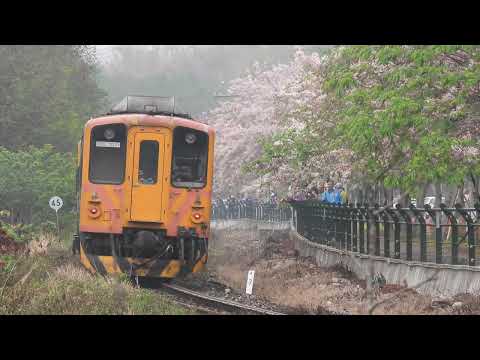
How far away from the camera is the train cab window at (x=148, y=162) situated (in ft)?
55.3

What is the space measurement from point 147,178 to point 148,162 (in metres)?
0.31

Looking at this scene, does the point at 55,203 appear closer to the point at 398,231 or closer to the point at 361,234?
the point at 361,234

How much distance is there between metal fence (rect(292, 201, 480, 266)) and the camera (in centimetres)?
1497

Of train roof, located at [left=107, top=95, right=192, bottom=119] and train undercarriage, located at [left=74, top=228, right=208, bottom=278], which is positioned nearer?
train undercarriage, located at [left=74, top=228, right=208, bottom=278]

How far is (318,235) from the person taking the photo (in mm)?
25500

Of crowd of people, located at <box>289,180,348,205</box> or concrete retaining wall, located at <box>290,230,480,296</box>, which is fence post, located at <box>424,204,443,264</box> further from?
crowd of people, located at <box>289,180,348,205</box>

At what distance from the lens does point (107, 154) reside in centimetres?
1697

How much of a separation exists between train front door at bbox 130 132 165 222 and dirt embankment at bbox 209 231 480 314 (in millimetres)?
2872

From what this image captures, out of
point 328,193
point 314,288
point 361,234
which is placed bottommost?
point 314,288

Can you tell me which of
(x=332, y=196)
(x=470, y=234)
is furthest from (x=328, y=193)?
(x=470, y=234)

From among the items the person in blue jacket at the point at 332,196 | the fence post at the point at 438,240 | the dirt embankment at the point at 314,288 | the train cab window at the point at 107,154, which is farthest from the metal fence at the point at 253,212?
the fence post at the point at 438,240

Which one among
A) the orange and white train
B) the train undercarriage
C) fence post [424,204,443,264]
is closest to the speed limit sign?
the train undercarriage

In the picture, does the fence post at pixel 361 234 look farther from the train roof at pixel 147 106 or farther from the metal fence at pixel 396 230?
the train roof at pixel 147 106
